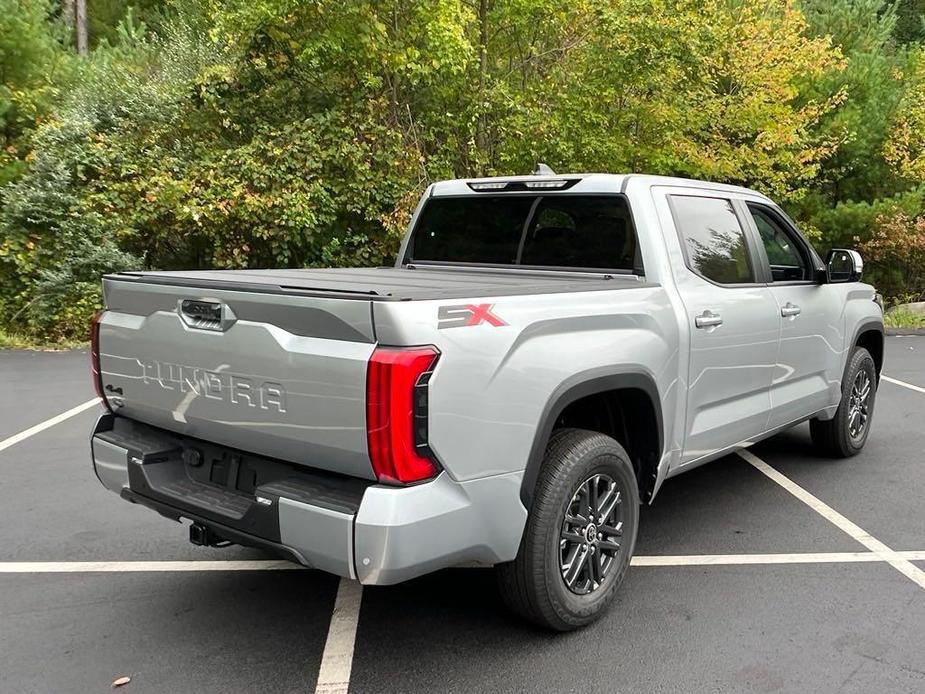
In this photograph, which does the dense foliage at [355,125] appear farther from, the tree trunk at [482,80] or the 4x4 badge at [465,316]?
the 4x4 badge at [465,316]

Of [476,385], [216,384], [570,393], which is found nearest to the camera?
[476,385]

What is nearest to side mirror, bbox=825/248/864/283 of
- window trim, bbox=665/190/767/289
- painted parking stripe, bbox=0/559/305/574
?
window trim, bbox=665/190/767/289

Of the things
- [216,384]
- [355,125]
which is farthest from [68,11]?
[216,384]

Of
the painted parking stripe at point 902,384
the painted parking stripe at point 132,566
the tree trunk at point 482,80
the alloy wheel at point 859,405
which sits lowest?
the painted parking stripe at point 902,384

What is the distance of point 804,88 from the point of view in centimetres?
1456

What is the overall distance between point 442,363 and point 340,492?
1.85 feet

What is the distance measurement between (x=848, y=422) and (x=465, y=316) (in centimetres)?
411

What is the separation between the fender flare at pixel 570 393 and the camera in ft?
9.47

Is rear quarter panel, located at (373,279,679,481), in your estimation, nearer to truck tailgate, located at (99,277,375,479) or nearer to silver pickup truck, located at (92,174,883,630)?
silver pickup truck, located at (92,174,883,630)

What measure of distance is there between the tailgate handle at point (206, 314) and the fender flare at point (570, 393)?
1168mm

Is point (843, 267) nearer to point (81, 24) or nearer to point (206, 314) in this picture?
point (206, 314)

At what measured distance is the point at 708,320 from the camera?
3.90m

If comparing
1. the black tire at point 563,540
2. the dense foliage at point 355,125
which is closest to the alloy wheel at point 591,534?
the black tire at point 563,540

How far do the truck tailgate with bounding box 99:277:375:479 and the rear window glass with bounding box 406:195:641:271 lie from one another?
1.87 m
